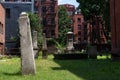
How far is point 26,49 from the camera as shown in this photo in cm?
1639

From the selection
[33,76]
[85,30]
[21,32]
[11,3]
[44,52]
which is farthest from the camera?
[85,30]

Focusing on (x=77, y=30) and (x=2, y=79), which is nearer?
(x=2, y=79)

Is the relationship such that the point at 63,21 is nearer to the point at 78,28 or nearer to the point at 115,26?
the point at 78,28

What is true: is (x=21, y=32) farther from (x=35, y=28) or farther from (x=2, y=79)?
(x=35, y=28)

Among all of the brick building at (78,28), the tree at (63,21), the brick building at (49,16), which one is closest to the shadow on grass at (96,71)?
the brick building at (49,16)

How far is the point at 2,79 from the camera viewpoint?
561 inches

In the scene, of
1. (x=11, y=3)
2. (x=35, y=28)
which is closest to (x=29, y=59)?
(x=35, y=28)

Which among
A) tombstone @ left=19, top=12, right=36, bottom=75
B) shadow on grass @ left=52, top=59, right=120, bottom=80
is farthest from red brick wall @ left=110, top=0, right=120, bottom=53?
tombstone @ left=19, top=12, right=36, bottom=75

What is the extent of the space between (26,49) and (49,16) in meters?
90.7

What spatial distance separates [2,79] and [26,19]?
136 inches

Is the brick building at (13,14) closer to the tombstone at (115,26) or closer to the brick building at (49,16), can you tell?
the brick building at (49,16)

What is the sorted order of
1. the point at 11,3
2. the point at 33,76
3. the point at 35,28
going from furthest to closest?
the point at 11,3 < the point at 35,28 < the point at 33,76

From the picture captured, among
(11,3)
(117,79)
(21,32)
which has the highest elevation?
(11,3)

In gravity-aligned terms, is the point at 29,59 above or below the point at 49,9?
below
